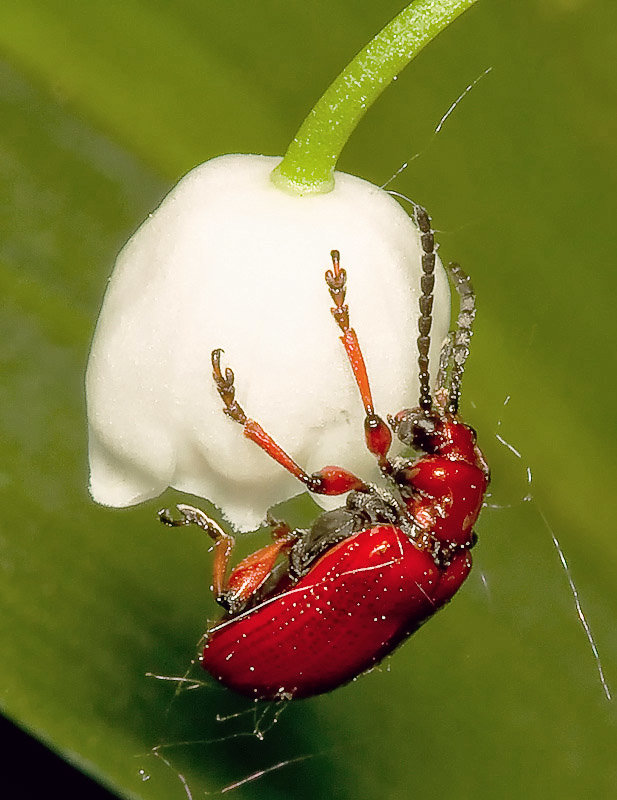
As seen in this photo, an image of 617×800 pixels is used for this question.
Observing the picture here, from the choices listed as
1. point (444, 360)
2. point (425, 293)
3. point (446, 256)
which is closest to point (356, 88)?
point (425, 293)

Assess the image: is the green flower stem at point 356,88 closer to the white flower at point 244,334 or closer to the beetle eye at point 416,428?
the white flower at point 244,334

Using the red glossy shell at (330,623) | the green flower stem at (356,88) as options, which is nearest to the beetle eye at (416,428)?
the red glossy shell at (330,623)

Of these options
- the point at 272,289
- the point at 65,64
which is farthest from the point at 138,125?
the point at 272,289

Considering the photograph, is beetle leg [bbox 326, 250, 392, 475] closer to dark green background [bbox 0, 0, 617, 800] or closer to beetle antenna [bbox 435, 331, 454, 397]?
beetle antenna [bbox 435, 331, 454, 397]

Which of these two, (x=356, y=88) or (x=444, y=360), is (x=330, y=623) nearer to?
(x=444, y=360)

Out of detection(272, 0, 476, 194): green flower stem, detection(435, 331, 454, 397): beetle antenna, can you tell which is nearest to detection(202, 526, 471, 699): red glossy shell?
detection(435, 331, 454, 397): beetle antenna

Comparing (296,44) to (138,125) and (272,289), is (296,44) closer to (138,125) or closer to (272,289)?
(138,125)
